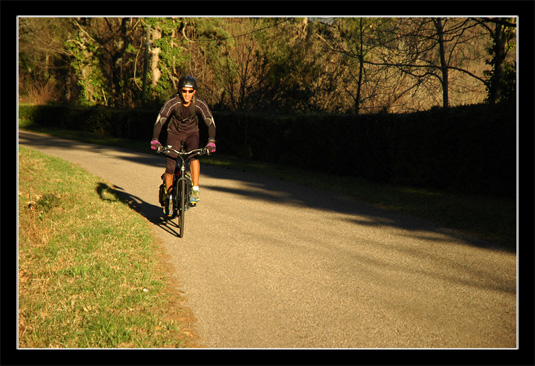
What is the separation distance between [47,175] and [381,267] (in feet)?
30.4

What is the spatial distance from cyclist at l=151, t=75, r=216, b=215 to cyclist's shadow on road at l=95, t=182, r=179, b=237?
0.59 meters

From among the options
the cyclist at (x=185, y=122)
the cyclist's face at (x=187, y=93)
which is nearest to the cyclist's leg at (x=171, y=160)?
the cyclist at (x=185, y=122)

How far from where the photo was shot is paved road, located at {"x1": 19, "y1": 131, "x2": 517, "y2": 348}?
446cm

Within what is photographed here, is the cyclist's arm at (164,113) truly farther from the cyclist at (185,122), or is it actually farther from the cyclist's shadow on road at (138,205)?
the cyclist's shadow on road at (138,205)

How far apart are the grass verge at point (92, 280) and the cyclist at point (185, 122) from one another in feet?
3.72

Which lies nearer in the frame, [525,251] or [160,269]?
[160,269]

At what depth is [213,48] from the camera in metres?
35.2

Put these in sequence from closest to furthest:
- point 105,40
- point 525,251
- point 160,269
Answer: point 160,269
point 525,251
point 105,40

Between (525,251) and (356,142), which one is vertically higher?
(356,142)

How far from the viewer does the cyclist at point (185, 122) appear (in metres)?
7.60

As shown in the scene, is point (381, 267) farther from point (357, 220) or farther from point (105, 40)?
point (105, 40)

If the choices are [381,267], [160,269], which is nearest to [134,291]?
[160,269]

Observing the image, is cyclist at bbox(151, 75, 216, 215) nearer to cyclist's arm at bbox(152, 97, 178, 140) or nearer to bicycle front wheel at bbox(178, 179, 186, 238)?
cyclist's arm at bbox(152, 97, 178, 140)

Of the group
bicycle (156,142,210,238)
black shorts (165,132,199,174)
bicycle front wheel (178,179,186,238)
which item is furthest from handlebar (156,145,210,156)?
bicycle front wheel (178,179,186,238)
